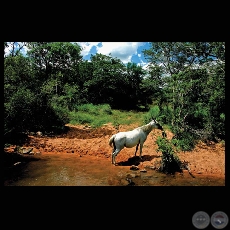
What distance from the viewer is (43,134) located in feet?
26.4

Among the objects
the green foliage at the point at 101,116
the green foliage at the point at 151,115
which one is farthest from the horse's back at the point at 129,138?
the green foliage at the point at 101,116

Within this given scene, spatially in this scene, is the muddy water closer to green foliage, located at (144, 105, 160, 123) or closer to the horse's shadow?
the horse's shadow

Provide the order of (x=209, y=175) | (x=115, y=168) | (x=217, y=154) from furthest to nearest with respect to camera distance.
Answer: (x=217, y=154), (x=115, y=168), (x=209, y=175)
